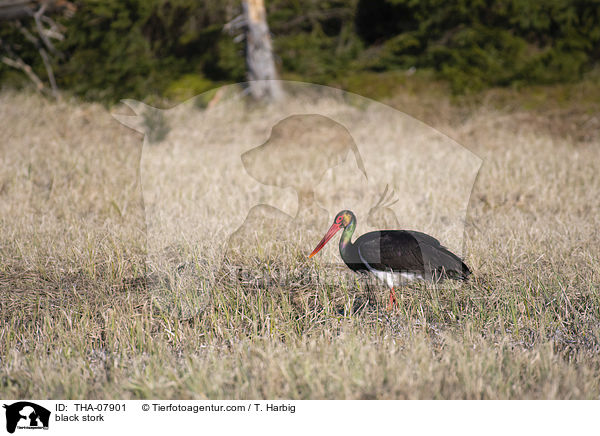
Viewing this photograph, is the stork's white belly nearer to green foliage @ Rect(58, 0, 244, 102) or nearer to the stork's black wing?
the stork's black wing

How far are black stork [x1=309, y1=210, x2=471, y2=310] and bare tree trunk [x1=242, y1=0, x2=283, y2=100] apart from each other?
7.54 metres

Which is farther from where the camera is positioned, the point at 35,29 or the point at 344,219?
the point at 35,29

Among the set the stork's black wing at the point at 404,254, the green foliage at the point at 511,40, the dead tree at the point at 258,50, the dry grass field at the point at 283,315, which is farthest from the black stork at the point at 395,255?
the green foliage at the point at 511,40

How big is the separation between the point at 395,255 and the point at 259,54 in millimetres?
7995

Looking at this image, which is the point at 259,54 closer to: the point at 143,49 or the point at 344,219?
the point at 143,49

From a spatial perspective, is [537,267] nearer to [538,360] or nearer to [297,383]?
[538,360]

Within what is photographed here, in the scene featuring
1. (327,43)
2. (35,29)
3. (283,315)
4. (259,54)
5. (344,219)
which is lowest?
(283,315)

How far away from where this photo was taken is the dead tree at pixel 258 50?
988 cm

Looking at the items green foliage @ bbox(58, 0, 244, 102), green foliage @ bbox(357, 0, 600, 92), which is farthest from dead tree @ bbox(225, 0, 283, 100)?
green foliage @ bbox(357, 0, 600, 92)

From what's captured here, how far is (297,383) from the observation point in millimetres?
2705

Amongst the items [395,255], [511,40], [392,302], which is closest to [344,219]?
[395,255]

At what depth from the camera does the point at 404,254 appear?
3.22 meters

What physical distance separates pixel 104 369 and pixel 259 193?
324cm
